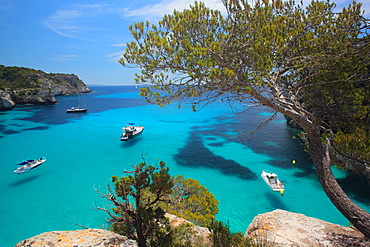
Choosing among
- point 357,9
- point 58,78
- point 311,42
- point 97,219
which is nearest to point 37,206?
point 97,219

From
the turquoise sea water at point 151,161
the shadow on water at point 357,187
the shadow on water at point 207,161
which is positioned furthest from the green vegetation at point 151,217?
the shadow on water at point 357,187

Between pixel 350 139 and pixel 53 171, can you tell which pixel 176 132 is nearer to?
pixel 53 171

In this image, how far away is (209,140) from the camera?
28.6 meters

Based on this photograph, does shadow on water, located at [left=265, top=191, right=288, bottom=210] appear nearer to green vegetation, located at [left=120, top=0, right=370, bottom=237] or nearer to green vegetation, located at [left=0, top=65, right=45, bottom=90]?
green vegetation, located at [left=120, top=0, right=370, bottom=237]

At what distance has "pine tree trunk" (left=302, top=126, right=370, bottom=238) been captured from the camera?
4.23m

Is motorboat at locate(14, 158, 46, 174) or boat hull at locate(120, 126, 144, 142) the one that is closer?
motorboat at locate(14, 158, 46, 174)

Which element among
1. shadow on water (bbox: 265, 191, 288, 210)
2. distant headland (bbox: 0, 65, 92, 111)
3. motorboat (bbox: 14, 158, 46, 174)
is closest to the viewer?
shadow on water (bbox: 265, 191, 288, 210)

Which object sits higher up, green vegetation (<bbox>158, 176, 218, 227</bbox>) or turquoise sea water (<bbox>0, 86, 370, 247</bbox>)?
green vegetation (<bbox>158, 176, 218, 227</bbox>)

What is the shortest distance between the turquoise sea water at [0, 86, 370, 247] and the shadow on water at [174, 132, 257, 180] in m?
0.10

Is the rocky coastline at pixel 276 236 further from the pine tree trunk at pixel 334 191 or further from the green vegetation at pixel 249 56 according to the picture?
the green vegetation at pixel 249 56

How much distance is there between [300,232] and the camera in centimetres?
583

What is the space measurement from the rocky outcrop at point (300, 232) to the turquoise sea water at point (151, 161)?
5.65 ft

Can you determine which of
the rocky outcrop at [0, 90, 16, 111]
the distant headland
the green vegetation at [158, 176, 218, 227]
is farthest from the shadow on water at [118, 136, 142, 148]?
the distant headland

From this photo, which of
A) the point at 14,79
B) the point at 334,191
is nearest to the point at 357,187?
the point at 334,191
